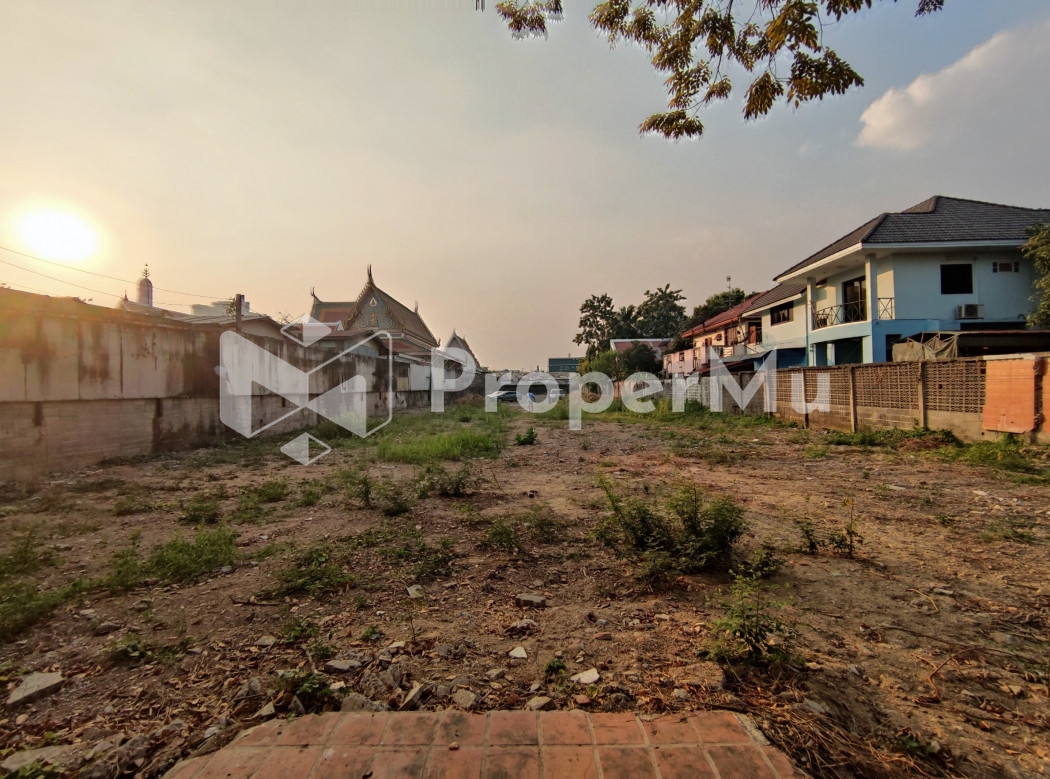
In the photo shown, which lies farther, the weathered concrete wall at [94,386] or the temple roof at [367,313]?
the temple roof at [367,313]

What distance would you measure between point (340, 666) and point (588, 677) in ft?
3.28

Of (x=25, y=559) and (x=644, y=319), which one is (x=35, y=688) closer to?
(x=25, y=559)

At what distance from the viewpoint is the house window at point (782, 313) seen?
769 inches

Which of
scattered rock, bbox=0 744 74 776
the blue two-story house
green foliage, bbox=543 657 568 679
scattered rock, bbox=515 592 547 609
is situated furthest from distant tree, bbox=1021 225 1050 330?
scattered rock, bbox=0 744 74 776

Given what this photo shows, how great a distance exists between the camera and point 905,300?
1428cm

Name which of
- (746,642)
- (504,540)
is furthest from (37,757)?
(746,642)

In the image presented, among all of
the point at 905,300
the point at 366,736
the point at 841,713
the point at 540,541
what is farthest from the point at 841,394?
the point at 366,736

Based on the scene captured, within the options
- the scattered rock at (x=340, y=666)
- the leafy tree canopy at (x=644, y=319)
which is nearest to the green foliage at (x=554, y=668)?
the scattered rock at (x=340, y=666)

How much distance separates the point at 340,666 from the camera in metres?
1.88

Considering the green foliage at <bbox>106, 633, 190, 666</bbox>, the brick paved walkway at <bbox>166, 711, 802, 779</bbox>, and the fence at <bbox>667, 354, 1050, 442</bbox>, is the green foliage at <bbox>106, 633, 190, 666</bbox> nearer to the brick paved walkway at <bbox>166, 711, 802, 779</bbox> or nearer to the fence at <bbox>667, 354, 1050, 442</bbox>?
the brick paved walkway at <bbox>166, 711, 802, 779</bbox>

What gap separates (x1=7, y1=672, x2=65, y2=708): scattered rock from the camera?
1.77m

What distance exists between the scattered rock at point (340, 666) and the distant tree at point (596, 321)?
41.8 metres

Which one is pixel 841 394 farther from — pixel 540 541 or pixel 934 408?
pixel 540 541

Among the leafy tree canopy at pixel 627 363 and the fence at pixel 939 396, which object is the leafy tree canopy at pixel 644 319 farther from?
the fence at pixel 939 396
